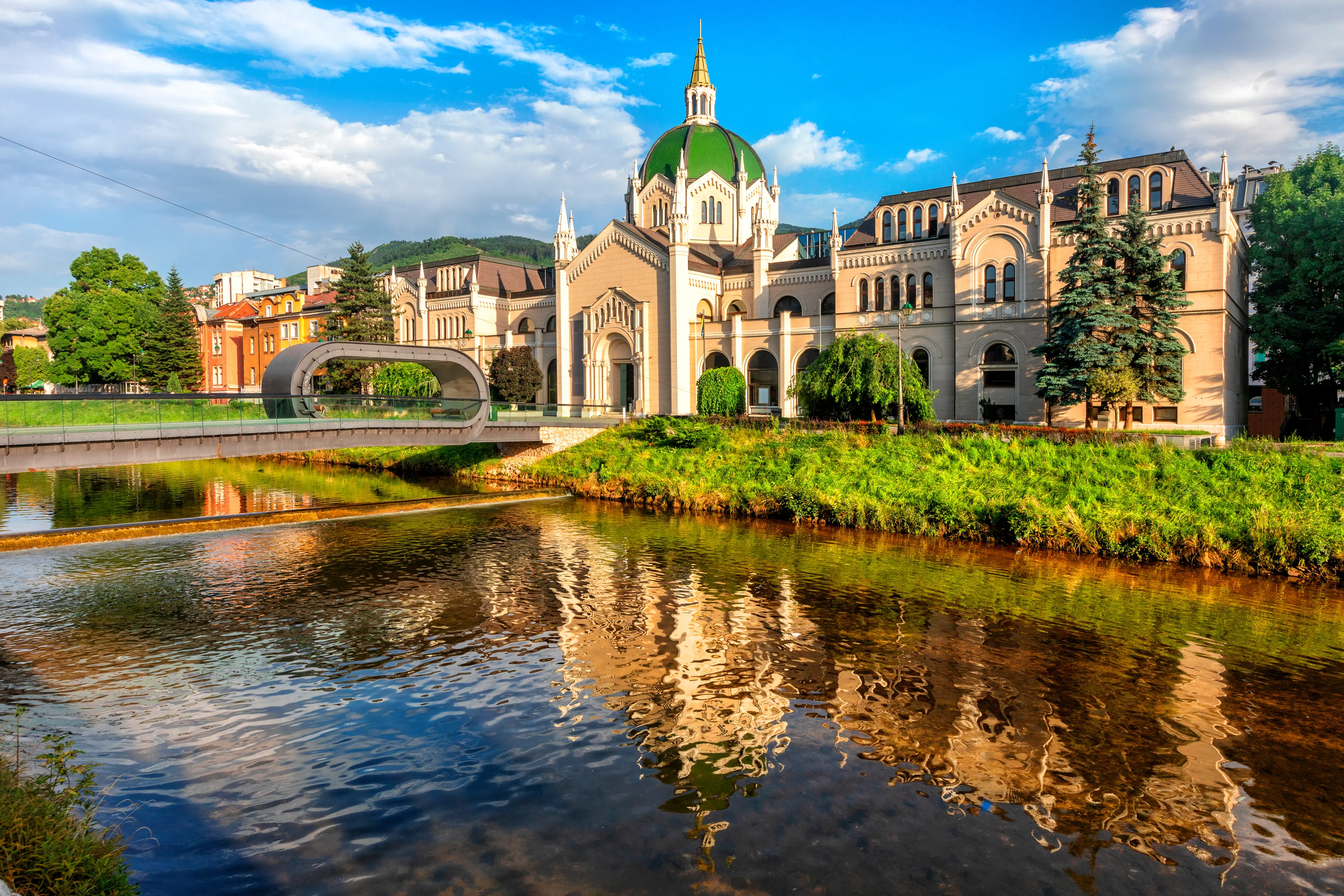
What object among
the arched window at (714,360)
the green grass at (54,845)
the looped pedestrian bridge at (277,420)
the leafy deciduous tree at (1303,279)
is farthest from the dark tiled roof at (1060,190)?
the green grass at (54,845)

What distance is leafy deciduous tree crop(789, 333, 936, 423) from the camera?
35750mm

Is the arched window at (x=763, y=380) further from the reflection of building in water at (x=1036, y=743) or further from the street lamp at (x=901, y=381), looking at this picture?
the reflection of building in water at (x=1036, y=743)

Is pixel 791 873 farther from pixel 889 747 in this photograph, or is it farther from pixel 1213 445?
pixel 1213 445

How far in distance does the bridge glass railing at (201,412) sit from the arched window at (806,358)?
23154mm

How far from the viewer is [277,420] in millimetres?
26109

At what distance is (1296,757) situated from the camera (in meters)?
10.0

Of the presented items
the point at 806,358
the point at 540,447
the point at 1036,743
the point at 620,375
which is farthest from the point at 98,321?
the point at 1036,743

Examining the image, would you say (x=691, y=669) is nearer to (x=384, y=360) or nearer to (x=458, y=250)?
(x=384, y=360)

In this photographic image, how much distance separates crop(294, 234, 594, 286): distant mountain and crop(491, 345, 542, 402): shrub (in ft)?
280

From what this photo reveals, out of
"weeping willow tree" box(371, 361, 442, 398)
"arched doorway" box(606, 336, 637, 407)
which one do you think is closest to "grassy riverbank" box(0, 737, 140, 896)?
"weeping willow tree" box(371, 361, 442, 398)

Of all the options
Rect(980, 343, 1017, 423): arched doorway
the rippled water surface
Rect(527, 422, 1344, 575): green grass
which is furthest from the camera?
Rect(980, 343, 1017, 423): arched doorway

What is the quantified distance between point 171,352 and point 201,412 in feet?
173

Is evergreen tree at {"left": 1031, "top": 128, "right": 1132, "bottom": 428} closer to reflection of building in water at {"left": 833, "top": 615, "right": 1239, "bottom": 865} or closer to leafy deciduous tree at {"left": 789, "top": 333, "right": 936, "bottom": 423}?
leafy deciduous tree at {"left": 789, "top": 333, "right": 936, "bottom": 423}

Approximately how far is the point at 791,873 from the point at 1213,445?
2554cm
